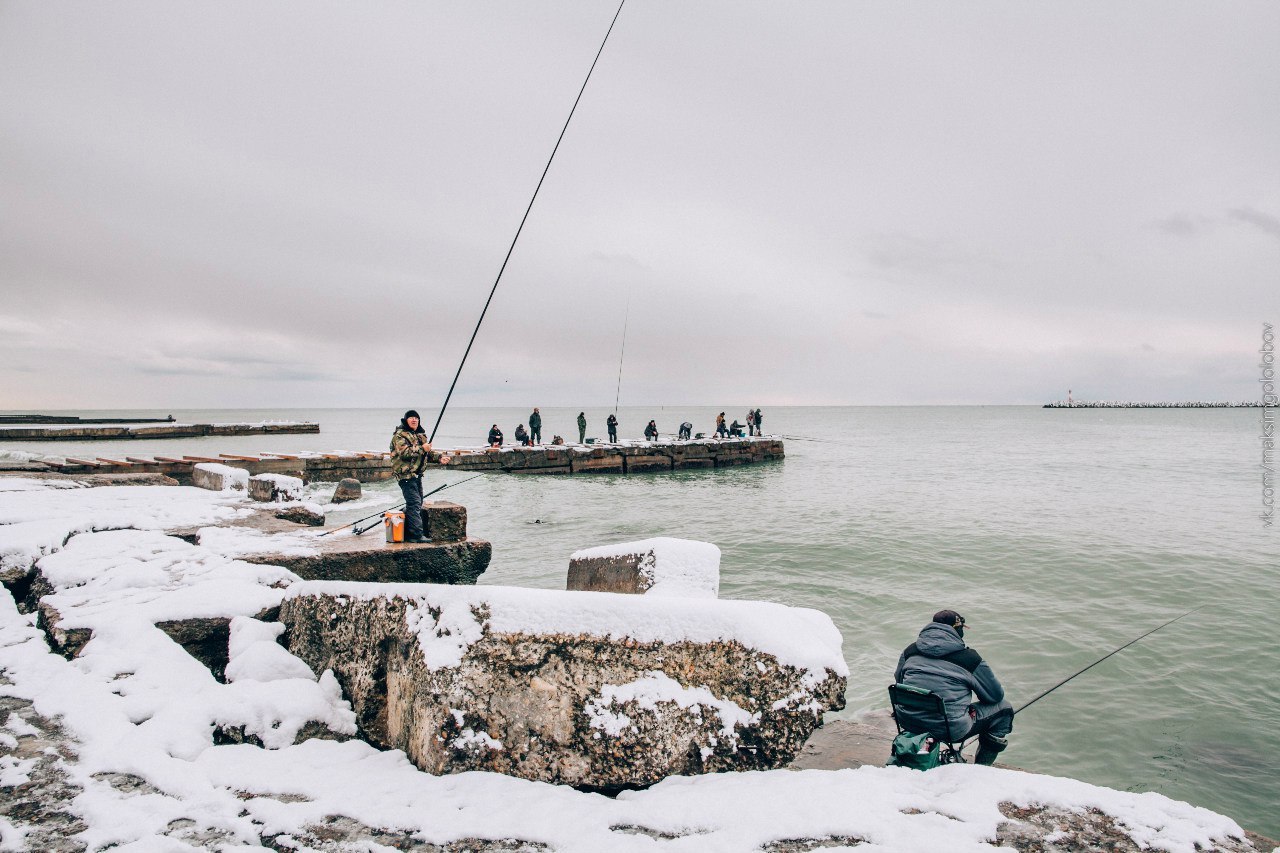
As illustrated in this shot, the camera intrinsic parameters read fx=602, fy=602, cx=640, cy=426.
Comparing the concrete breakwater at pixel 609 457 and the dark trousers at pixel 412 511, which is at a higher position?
the dark trousers at pixel 412 511

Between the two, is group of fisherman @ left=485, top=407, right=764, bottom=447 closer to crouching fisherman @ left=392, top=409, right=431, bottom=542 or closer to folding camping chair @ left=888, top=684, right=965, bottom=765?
crouching fisherman @ left=392, top=409, right=431, bottom=542

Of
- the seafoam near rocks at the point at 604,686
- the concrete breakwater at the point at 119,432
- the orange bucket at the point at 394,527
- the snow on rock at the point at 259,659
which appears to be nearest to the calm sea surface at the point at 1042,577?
the seafoam near rocks at the point at 604,686

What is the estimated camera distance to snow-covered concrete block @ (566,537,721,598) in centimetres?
500

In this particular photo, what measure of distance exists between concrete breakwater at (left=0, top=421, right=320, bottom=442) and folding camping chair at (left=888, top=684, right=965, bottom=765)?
6459 cm

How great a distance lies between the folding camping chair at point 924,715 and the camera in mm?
3580

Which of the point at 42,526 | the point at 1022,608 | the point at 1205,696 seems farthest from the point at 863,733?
the point at 42,526

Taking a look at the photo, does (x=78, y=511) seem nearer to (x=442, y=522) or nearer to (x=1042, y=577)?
(x=442, y=522)

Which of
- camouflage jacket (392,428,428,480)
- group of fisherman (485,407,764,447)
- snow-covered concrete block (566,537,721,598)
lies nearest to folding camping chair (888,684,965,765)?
snow-covered concrete block (566,537,721,598)

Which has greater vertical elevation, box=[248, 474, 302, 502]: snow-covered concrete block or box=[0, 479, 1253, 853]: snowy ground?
box=[248, 474, 302, 502]: snow-covered concrete block

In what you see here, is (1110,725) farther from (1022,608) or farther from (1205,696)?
(1022,608)

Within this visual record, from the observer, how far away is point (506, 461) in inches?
1107

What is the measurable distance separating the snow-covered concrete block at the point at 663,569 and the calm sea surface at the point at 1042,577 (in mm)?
2586

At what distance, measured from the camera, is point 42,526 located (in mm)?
6129

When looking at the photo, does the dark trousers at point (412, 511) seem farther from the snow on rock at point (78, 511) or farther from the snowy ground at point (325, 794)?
the snow on rock at point (78, 511)
